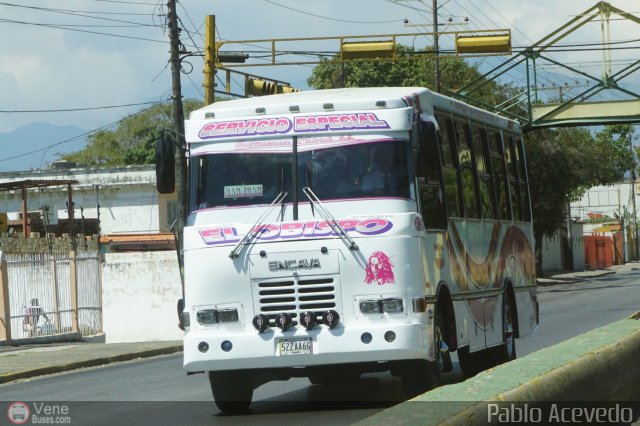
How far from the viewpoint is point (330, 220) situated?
39.1 ft

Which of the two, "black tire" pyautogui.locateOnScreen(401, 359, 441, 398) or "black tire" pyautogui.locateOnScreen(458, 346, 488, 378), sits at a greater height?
"black tire" pyautogui.locateOnScreen(401, 359, 441, 398)

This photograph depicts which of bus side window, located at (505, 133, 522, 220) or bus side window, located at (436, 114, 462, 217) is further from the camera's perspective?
bus side window, located at (505, 133, 522, 220)

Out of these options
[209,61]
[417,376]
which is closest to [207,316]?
[417,376]

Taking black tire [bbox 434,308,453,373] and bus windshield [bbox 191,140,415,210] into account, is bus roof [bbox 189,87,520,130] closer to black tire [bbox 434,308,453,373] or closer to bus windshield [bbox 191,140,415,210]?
bus windshield [bbox 191,140,415,210]

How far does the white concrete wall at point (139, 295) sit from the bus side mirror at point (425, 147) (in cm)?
1939

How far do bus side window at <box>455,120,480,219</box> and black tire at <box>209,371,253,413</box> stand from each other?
11.2 ft

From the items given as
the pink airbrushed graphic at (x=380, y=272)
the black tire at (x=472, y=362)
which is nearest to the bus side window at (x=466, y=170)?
the black tire at (x=472, y=362)

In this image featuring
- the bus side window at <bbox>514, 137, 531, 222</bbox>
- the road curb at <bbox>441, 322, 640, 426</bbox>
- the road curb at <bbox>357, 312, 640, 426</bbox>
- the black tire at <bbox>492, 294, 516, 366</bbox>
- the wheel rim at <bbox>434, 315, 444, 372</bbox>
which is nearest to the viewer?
the road curb at <bbox>357, 312, 640, 426</bbox>

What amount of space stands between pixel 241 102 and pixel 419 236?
94.1 inches

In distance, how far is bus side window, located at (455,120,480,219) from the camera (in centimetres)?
1437

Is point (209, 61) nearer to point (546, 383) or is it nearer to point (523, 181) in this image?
point (523, 181)

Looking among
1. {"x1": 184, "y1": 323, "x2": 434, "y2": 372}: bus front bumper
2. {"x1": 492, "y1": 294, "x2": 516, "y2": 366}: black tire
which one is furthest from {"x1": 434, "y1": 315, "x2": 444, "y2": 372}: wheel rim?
{"x1": 492, "y1": 294, "x2": 516, "y2": 366}: black tire

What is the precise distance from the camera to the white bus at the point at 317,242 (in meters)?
11.7

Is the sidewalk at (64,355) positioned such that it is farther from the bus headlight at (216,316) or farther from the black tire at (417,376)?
the black tire at (417,376)
